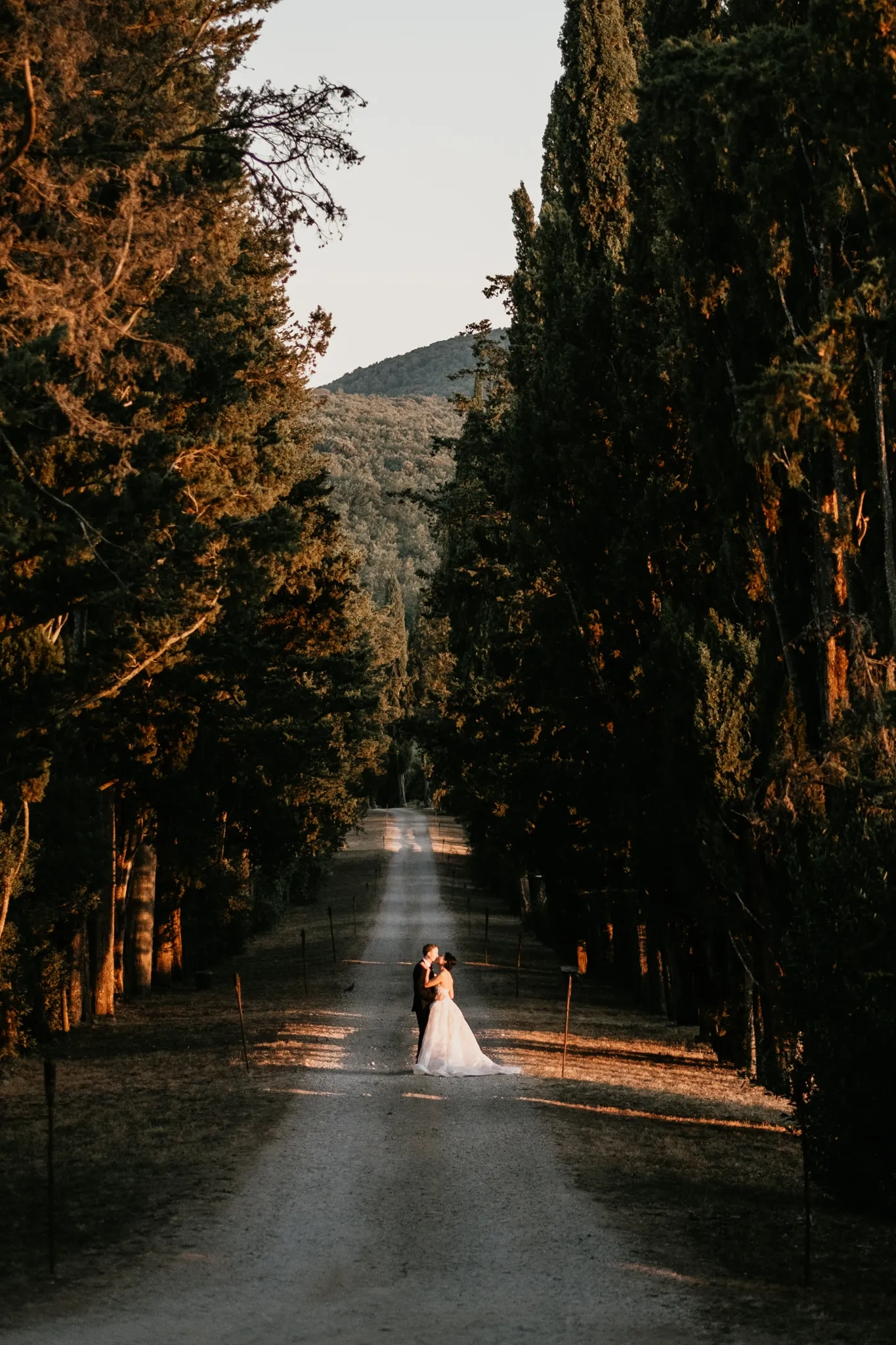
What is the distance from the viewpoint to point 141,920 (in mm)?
31781

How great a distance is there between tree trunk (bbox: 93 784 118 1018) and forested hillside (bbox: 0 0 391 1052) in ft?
0.22

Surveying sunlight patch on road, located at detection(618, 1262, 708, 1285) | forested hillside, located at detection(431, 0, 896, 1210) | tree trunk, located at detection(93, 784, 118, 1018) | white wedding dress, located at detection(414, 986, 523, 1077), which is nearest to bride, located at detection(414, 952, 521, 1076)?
white wedding dress, located at detection(414, 986, 523, 1077)

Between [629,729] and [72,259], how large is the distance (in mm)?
11047

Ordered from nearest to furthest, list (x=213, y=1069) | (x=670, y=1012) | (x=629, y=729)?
A: (x=213, y=1069), (x=629, y=729), (x=670, y=1012)

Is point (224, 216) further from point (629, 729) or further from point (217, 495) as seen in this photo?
point (629, 729)

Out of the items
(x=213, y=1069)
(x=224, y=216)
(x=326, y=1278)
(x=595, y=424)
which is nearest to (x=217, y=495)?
(x=224, y=216)

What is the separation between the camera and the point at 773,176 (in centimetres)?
1409

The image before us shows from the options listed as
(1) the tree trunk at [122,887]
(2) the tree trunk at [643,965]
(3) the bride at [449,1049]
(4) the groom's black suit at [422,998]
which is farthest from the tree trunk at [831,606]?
(1) the tree trunk at [122,887]

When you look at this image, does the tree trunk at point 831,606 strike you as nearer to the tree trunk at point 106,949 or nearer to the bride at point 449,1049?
the bride at point 449,1049

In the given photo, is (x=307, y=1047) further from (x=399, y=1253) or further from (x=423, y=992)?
(x=399, y=1253)

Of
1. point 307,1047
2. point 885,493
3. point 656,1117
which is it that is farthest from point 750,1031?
point 885,493

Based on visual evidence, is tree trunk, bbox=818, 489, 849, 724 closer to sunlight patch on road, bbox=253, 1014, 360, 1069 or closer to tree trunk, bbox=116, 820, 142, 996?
sunlight patch on road, bbox=253, 1014, 360, 1069

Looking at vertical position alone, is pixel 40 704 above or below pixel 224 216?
below

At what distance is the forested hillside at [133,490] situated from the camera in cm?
1505
